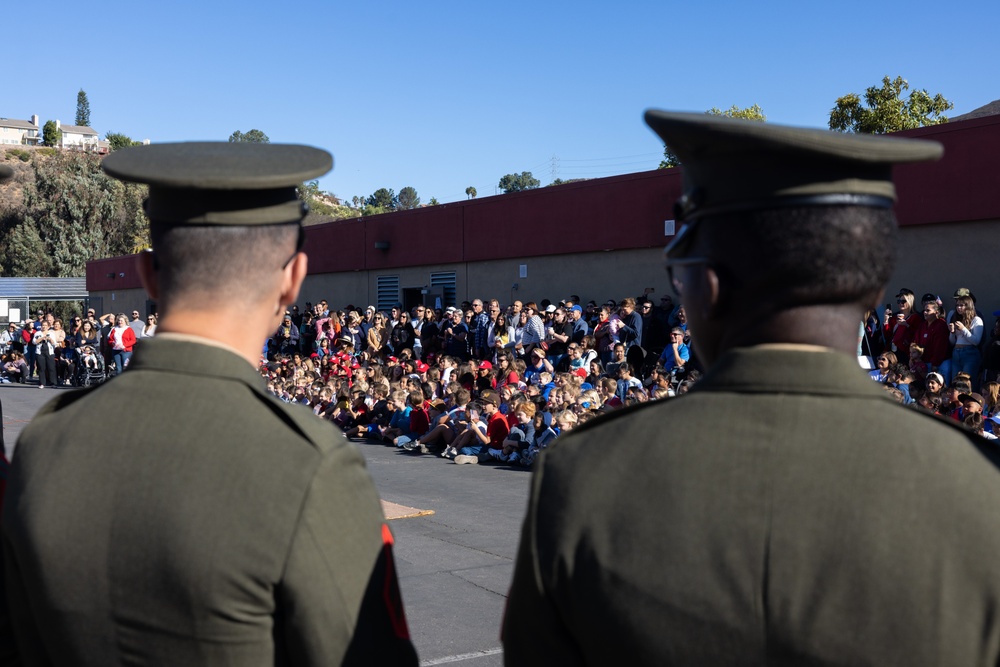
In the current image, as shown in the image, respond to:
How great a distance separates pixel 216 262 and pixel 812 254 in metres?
1.07

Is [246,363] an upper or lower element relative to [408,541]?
upper

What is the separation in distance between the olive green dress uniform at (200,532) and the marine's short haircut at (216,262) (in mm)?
105

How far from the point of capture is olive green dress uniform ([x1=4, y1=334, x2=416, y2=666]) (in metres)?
1.69

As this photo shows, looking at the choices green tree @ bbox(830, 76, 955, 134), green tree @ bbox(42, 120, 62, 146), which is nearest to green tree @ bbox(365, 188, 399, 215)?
green tree @ bbox(42, 120, 62, 146)

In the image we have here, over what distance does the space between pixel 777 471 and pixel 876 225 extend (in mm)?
424

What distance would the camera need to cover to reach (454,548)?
7820mm

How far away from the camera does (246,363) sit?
6.38ft

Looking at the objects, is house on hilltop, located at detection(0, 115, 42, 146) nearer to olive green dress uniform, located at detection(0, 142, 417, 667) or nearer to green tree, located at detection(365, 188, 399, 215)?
green tree, located at detection(365, 188, 399, 215)

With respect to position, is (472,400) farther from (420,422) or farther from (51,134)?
(51,134)

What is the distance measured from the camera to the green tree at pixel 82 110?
188875 mm

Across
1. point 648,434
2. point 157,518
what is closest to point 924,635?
point 648,434

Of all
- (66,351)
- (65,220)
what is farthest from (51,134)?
(66,351)

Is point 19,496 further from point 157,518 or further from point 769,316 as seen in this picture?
point 769,316

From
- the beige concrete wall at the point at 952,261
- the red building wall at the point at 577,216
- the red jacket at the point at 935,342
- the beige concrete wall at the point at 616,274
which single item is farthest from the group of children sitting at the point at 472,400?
the red building wall at the point at 577,216
